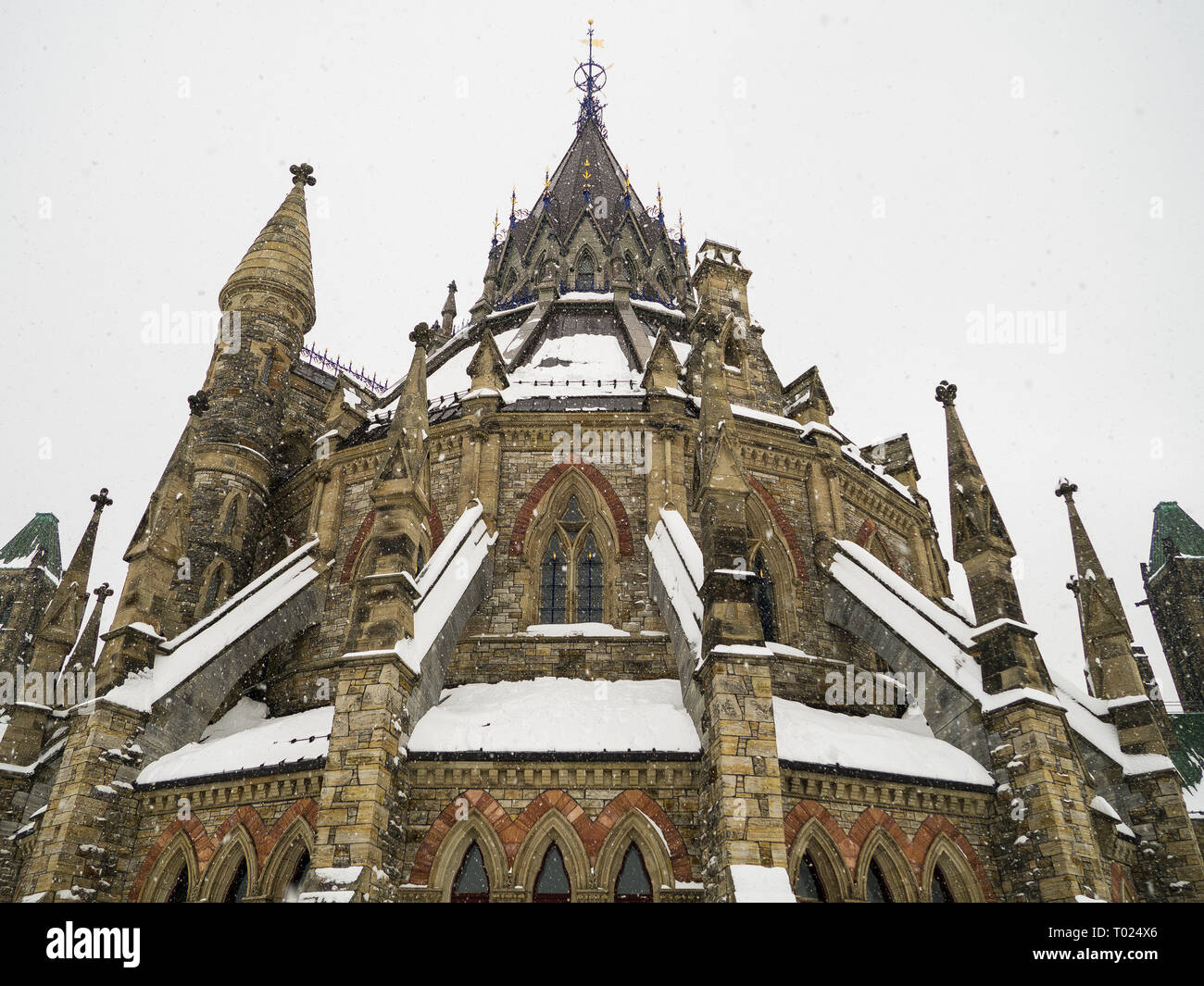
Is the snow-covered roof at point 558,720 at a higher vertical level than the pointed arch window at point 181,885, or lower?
higher

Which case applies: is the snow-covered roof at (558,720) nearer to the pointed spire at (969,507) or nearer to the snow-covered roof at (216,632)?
the snow-covered roof at (216,632)

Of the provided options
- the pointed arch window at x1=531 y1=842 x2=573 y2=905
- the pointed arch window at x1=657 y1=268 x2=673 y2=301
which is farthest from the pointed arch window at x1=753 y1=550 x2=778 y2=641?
the pointed arch window at x1=657 y1=268 x2=673 y2=301

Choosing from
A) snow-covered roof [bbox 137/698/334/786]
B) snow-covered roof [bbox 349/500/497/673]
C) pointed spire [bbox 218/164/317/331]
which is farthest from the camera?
pointed spire [bbox 218/164/317/331]

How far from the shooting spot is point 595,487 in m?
17.7

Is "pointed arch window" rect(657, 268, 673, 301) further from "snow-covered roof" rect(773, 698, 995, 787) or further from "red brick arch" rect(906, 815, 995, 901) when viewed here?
"red brick arch" rect(906, 815, 995, 901)

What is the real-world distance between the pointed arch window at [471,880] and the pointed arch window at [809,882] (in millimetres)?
4486

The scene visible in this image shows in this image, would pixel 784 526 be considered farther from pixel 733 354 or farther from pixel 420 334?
pixel 420 334

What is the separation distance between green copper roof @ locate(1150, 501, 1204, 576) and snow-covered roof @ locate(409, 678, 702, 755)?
42543 millimetres

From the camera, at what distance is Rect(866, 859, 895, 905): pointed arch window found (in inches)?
515

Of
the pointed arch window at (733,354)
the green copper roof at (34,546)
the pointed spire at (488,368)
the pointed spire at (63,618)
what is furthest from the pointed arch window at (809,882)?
the green copper roof at (34,546)

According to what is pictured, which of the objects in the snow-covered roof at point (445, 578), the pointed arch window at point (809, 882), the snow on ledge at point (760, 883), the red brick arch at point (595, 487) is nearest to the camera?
the snow on ledge at point (760, 883)

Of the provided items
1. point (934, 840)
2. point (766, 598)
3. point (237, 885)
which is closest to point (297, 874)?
point (237, 885)

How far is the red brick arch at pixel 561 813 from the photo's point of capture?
12469 millimetres
